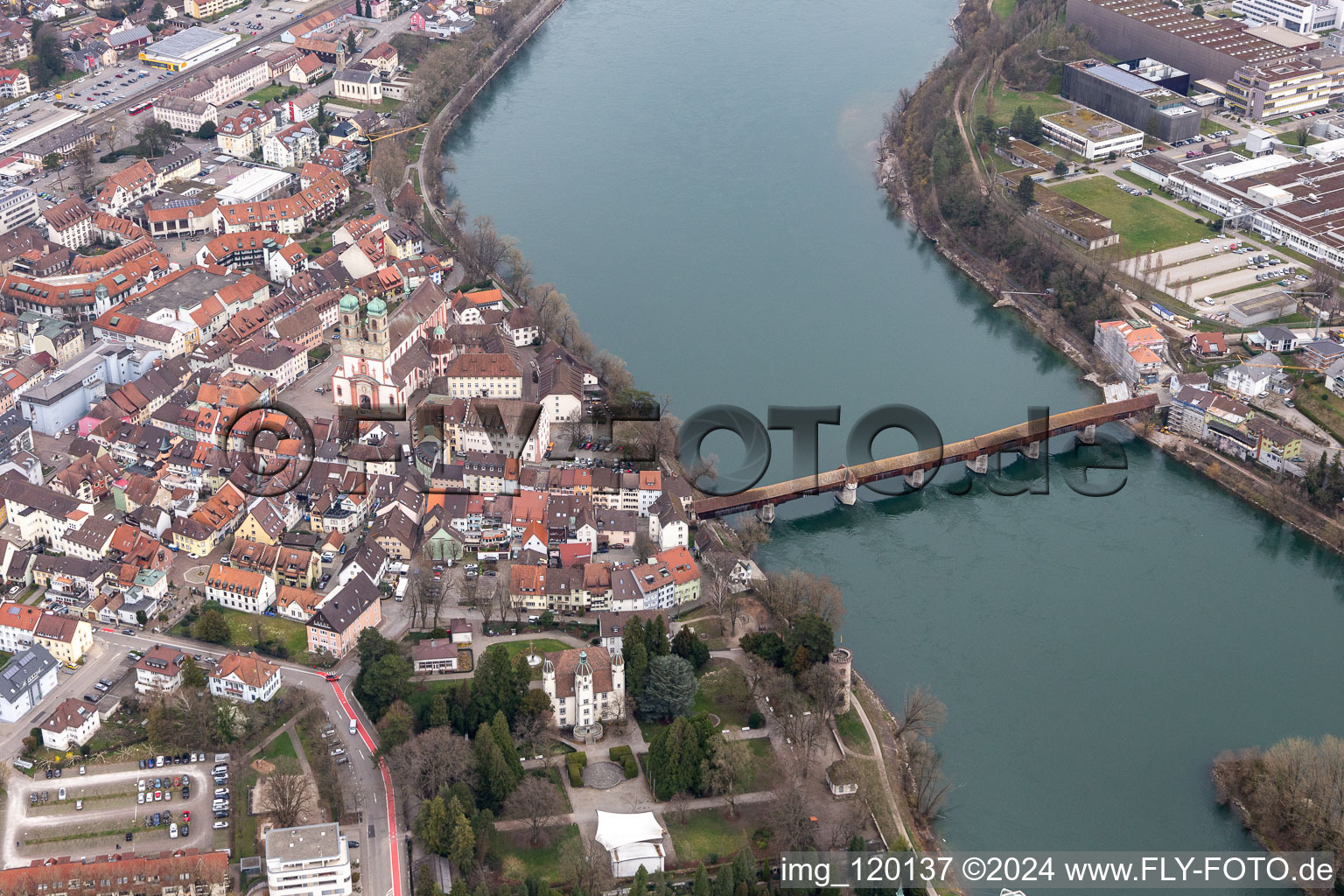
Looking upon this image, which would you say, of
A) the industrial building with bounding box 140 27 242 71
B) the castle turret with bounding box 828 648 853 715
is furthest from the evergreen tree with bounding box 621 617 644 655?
the industrial building with bounding box 140 27 242 71

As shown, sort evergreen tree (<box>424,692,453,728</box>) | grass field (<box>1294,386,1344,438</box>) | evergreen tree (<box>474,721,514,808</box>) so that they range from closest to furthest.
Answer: evergreen tree (<box>474,721,514,808</box>) → evergreen tree (<box>424,692,453,728</box>) → grass field (<box>1294,386,1344,438</box>)

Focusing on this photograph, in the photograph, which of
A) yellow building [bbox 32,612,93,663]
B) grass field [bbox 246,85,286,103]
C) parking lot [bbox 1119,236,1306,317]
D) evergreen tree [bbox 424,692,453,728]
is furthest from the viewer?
grass field [bbox 246,85,286,103]

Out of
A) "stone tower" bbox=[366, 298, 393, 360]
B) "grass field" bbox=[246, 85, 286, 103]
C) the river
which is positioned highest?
"stone tower" bbox=[366, 298, 393, 360]

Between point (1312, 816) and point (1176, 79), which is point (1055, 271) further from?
point (1312, 816)

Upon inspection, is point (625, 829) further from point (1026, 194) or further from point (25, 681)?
point (1026, 194)

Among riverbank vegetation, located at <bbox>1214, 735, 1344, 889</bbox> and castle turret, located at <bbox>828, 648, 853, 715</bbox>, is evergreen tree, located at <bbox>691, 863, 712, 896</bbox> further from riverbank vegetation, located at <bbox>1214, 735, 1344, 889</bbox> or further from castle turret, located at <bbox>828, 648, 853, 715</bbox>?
riverbank vegetation, located at <bbox>1214, 735, 1344, 889</bbox>

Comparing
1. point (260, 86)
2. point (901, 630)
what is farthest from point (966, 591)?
point (260, 86)
